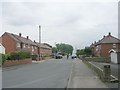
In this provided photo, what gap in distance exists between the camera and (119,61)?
51594 millimetres

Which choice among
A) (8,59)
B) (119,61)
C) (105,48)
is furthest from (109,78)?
(105,48)

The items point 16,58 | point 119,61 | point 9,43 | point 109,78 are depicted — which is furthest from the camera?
point 9,43

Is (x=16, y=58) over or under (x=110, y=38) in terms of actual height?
under

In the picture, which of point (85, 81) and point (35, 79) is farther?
point (35, 79)

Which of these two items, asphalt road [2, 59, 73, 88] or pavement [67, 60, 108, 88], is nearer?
pavement [67, 60, 108, 88]

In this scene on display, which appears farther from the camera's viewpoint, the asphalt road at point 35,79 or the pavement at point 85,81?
the asphalt road at point 35,79

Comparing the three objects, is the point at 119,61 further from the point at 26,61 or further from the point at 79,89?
the point at 79,89

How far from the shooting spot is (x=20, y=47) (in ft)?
230

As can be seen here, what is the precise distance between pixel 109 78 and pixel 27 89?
17.1ft

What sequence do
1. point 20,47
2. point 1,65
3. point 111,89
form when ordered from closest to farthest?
point 111,89 < point 1,65 < point 20,47

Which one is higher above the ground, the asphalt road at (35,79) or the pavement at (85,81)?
the pavement at (85,81)

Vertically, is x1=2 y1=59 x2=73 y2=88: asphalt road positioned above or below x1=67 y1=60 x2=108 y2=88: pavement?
below

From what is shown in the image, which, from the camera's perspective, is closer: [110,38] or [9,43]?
[9,43]

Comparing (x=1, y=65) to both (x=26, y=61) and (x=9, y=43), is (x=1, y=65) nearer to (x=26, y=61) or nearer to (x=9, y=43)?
(x=26, y=61)
